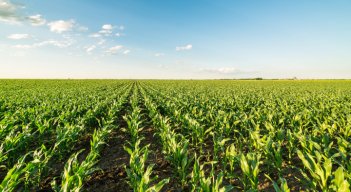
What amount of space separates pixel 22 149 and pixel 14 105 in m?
7.19

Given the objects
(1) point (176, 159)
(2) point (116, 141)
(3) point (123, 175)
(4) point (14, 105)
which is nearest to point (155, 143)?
(2) point (116, 141)

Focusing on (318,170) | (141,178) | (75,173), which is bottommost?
(141,178)

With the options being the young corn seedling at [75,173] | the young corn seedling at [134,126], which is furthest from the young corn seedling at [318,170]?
the young corn seedling at [134,126]

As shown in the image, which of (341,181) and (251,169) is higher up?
(341,181)

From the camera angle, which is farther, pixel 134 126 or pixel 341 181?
pixel 134 126

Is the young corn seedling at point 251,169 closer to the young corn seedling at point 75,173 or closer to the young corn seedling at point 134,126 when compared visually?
the young corn seedling at point 75,173

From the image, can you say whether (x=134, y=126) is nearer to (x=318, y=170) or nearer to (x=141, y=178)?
(x=141, y=178)

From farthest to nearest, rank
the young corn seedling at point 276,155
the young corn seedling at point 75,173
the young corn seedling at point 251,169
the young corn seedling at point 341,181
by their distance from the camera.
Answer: the young corn seedling at point 276,155 < the young corn seedling at point 251,169 < the young corn seedling at point 75,173 < the young corn seedling at point 341,181

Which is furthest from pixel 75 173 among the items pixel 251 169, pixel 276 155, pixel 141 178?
pixel 276 155

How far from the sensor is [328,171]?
10.8 feet


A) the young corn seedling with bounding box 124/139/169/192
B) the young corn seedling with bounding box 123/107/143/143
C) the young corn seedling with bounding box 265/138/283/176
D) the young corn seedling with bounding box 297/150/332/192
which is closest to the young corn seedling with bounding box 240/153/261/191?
the young corn seedling with bounding box 297/150/332/192

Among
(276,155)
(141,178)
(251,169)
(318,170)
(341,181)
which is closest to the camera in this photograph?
(341,181)

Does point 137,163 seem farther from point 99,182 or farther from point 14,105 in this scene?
point 14,105

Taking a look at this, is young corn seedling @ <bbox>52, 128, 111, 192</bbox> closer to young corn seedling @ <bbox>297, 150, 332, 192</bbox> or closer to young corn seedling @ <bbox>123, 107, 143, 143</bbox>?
young corn seedling @ <bbox>123, 107, 143, 143</bbox>
